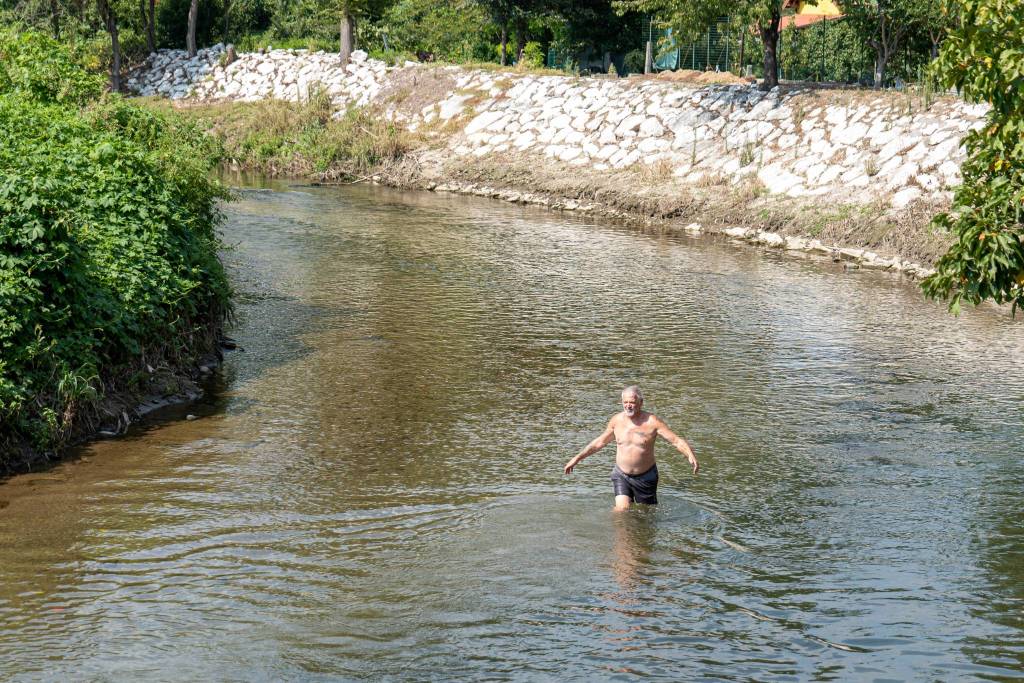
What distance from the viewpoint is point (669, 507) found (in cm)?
1136

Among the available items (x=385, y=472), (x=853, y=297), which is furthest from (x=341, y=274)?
(x=385, y=472)

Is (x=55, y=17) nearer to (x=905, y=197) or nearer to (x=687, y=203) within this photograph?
(x=687, y=203)

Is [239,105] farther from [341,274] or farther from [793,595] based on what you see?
[793,595]

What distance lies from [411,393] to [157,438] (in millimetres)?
3461

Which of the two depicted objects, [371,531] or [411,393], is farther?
[411,393]

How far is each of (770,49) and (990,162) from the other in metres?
23.0

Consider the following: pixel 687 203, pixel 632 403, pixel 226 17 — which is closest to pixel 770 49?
pixel 687 203

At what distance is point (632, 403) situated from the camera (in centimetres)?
1123

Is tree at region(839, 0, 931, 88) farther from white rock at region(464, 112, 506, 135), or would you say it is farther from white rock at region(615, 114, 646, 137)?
white rock at region(464, 112, 506, 135)

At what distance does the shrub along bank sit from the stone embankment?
51.4ft

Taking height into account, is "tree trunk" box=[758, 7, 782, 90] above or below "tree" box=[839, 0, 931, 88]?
below

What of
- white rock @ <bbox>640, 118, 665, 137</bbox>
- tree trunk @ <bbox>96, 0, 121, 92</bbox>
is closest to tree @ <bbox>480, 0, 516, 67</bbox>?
white rock @ <bbox>640, 118, 665, 137</bbox>

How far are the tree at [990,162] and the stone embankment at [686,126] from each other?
13750 mm

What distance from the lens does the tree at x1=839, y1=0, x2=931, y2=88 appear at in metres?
34.2
